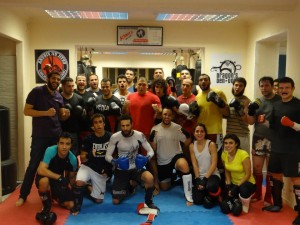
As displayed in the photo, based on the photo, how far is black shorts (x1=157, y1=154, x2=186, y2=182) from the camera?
414cm

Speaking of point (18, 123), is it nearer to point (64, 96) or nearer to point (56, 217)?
point (64, 96)

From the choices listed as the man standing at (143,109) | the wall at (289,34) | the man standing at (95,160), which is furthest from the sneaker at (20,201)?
the wall at (289,34)

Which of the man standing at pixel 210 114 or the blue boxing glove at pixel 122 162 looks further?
the man standing at pixel 210 114

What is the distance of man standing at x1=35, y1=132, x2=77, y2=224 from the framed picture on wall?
214cm

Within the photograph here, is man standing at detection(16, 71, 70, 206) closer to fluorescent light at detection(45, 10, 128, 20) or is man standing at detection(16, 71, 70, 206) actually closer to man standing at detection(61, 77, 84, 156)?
man standing at detection(61, 77, 84, 156)

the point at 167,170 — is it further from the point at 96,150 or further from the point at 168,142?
the point at 96,150

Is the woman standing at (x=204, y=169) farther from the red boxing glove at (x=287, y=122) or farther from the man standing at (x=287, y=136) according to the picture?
the red boxing glove at (x=287, y=122)

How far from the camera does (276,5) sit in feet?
12.4

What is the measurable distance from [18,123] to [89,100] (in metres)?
1.28

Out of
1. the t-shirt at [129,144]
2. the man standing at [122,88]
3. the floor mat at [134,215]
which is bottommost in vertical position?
the floor mat at [134,215]

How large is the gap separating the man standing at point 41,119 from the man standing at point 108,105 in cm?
47

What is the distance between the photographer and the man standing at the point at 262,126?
3609 millimetres

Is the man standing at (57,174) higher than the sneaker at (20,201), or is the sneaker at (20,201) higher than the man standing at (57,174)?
the man standing at (57,174)

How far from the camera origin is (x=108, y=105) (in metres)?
4.12
